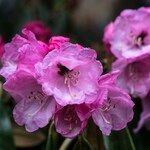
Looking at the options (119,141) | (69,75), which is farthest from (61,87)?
(119,141)

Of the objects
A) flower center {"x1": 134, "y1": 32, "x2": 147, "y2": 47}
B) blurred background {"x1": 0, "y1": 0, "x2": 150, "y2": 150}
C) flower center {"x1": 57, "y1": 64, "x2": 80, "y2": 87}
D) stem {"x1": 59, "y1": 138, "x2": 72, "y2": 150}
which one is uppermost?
flower center {"x1": 57, "y1": 64, "x2": 80, "y2": 87}

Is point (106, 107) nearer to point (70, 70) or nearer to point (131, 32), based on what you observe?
point (70, 70)

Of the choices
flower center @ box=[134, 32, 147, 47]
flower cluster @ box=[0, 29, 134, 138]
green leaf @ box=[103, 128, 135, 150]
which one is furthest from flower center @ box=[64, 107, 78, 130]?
flower center @ box=[134, 32, 147, 47]

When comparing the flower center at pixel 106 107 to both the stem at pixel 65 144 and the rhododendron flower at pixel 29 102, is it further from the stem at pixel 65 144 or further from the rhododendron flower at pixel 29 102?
the stem at pixel 65 144

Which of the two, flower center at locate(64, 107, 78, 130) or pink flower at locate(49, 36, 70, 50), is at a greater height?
pink flower at locate(49, 36, 70, 50)

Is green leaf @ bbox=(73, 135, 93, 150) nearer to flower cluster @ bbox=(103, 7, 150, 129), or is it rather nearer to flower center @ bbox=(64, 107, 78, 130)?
flower center @ bbox=(64, 107, 78, 130)

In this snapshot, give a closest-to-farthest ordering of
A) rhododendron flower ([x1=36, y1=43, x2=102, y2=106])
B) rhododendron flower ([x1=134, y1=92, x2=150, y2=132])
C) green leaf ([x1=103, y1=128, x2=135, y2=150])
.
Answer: rhododendron flower ([x1=36, y1=43, x2=102, y2=106]) → green leaf ([x1=103, y1=128, x2=135, y2=150]) → rhododendron flower ([x1=134, y1=92, x2=150, y2=132])

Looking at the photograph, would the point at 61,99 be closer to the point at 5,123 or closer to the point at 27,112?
the point at 27,112

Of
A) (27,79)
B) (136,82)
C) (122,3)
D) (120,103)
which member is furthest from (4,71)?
(122,3)
